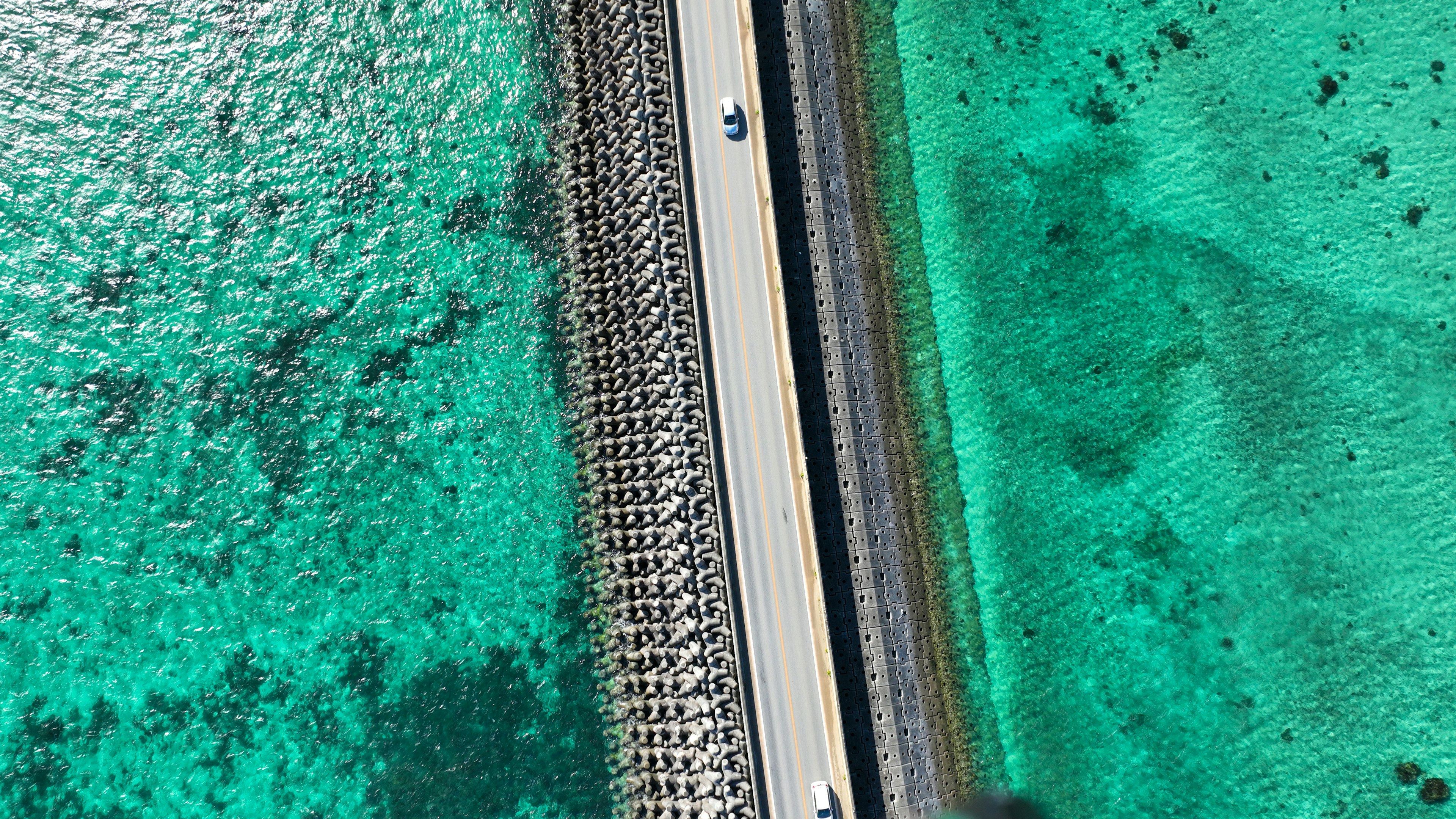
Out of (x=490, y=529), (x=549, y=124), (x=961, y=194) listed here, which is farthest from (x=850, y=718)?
(x=549, y=124)

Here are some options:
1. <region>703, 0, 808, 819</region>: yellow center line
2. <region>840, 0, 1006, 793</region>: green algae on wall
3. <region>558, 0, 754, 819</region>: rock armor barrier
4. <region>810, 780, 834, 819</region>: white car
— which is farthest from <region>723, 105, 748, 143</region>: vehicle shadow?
<region>810, 780, 834, 819</region>: white car

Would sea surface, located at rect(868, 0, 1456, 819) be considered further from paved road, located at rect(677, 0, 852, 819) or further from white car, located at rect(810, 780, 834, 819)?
white car, located at rect(810, 780, 834, 819)

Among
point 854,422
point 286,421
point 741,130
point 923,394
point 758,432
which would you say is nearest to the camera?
point 758,432

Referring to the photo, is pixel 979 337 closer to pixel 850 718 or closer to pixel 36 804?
pixel 850 718

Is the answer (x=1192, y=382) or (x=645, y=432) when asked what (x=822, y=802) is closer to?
(x=645, y=432)

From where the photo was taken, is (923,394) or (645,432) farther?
(923,394)

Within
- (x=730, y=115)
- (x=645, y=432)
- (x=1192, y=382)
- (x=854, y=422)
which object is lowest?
(x=1192, y=382)

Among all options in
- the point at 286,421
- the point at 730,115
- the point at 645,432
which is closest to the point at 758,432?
the point at 645,432
